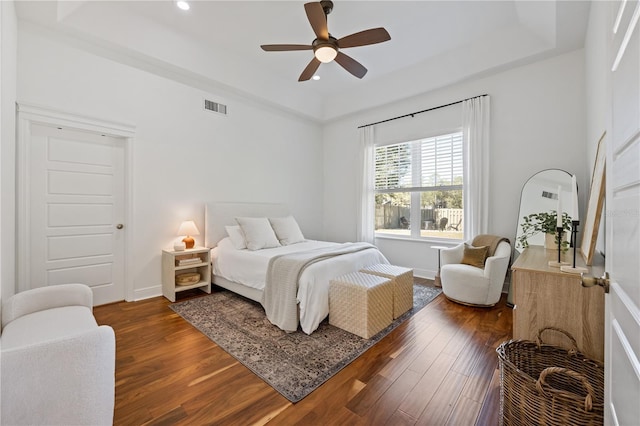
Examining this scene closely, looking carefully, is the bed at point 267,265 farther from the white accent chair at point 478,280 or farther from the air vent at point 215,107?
the air vent at point 215,107

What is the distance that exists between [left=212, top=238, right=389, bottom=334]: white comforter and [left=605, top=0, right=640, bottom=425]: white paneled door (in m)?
1.90

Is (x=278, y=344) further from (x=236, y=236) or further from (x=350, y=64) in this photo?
(x=350, y=64)

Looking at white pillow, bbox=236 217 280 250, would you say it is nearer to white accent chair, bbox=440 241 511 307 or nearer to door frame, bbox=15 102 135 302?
door frame, bbox=15 102 135 302

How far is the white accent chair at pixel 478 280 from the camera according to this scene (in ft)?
9.87

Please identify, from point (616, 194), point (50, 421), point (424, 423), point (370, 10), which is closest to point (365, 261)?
point (424, 423)

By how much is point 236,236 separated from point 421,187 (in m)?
3.09

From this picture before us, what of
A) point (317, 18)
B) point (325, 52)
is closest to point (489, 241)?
point (325, 52)

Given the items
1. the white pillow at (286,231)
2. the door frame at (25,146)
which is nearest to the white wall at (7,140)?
the door frame at (25,146)

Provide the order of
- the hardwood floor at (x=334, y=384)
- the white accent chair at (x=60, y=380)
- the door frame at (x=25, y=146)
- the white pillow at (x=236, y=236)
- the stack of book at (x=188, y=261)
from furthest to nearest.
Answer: the white pillow at (x=236, y=236) < the stack of book at (x=188, y=261) < the door frame at (x=25, y=146) < the hardwood floor at (x=334, y=384) < the white accent chair at (x=60, y=380)

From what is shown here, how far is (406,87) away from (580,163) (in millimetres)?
2520

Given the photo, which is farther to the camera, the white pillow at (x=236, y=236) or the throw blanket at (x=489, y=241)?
the white pillow at (x=236, y=236)

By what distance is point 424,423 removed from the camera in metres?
1.45

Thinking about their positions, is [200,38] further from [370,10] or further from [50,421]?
[50,421]

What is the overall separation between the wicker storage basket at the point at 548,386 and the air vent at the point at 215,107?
438 cm
